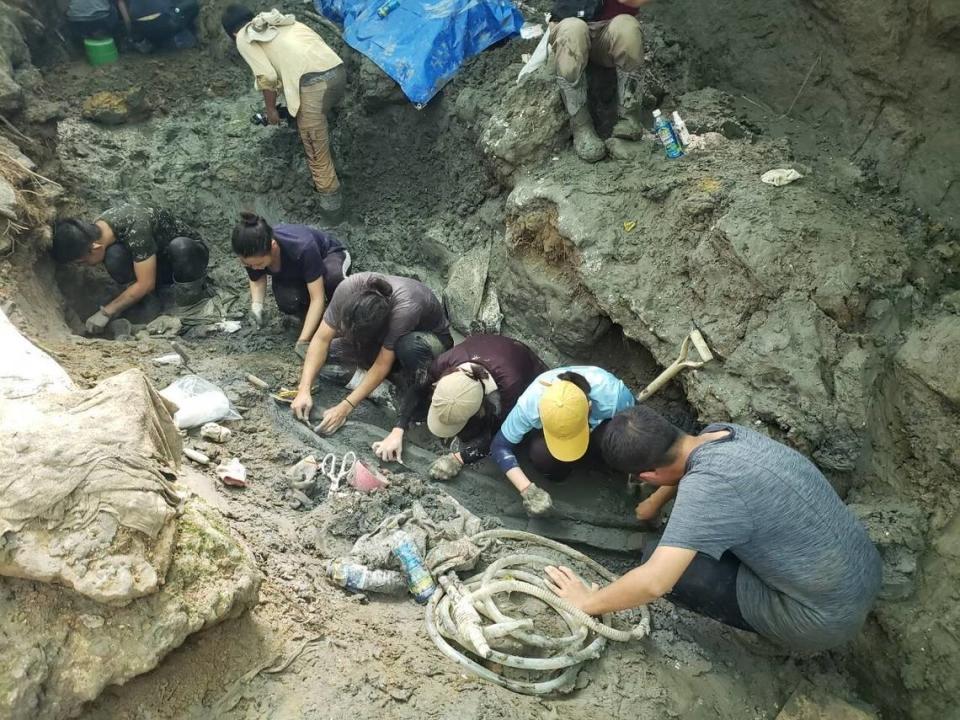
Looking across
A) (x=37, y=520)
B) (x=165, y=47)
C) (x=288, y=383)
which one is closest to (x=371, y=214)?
(x=288, y=383)

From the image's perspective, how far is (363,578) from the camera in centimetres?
272

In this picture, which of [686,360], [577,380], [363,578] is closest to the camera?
[363,578]

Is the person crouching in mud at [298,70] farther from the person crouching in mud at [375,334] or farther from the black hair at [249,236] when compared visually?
the person crouching in mud at [375,334]

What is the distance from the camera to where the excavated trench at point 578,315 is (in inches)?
101

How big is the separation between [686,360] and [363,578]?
1.96 m

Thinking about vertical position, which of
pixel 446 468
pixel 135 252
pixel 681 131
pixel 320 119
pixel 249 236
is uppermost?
pixel 681 131

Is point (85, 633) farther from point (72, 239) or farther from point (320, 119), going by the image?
point (320, 119)

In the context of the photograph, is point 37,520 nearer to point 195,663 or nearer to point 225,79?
point 195,663

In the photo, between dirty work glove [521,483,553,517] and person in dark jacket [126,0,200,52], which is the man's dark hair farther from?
person in dark jacket [126,0,200,52]

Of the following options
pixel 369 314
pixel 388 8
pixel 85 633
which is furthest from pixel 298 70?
pixel 85 633

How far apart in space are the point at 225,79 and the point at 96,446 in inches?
185

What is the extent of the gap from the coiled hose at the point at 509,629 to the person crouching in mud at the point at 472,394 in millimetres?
830

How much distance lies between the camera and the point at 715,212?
11.8 ft

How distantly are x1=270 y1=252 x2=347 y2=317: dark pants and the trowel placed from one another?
2155 millimetres
